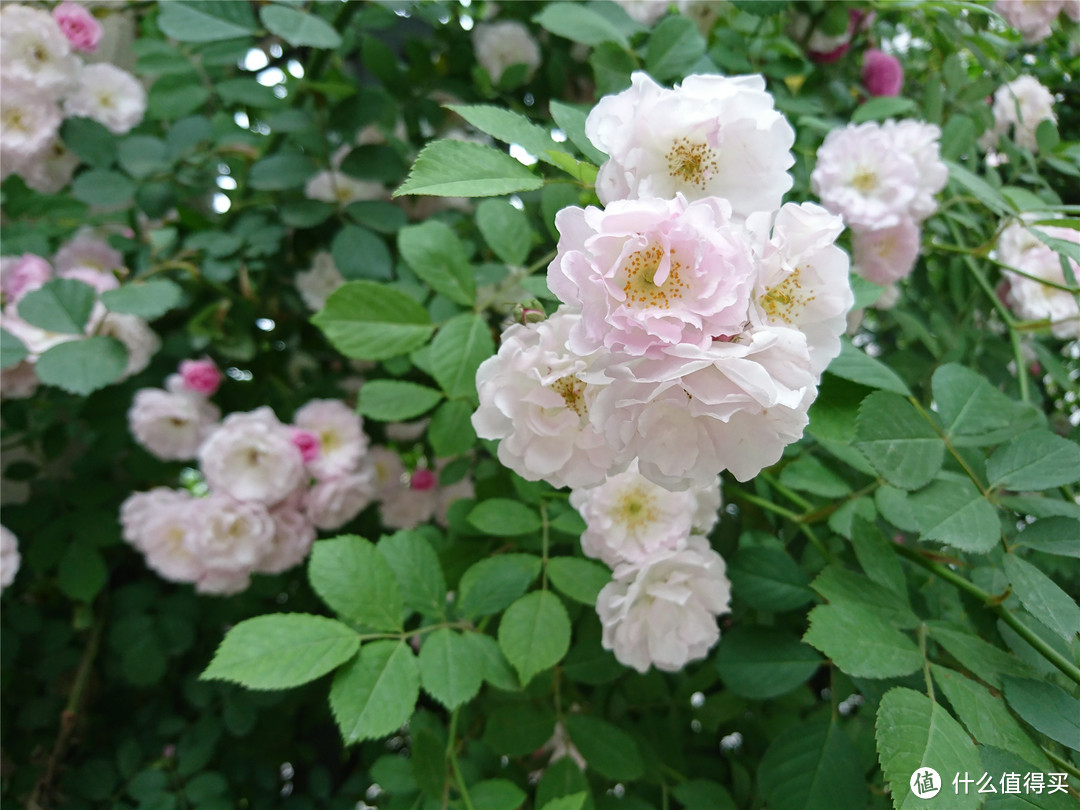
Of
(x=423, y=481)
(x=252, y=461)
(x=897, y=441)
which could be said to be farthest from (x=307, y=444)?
(x=897, y=441)

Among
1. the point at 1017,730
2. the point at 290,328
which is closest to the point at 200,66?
the point at 290,328

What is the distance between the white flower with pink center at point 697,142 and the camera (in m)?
0.45

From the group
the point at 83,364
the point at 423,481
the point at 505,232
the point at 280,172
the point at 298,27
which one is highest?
the point at 298,27

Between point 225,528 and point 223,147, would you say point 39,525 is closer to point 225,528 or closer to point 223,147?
point 225,528

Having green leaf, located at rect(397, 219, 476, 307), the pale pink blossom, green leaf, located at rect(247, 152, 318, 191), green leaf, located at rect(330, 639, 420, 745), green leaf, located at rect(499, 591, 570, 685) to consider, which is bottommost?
the pale pink blossom

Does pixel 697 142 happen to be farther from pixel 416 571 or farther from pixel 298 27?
pixel 298 27

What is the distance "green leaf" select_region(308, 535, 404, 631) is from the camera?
603 millimetres

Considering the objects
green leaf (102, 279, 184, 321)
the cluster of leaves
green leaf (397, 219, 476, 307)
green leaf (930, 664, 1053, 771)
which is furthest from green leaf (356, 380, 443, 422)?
green leaf (930, 664, 1053, 771)

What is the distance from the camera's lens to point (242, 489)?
0.89 meters

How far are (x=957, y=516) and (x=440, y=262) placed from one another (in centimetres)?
54

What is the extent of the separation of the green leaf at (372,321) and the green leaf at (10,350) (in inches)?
16.9

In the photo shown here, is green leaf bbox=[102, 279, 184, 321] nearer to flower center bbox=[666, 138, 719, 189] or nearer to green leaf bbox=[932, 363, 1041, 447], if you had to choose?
flower center bbox=[666, 138, 719, 189]

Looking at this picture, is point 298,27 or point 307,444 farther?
point 307,444

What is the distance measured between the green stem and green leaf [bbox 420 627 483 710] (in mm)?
394
